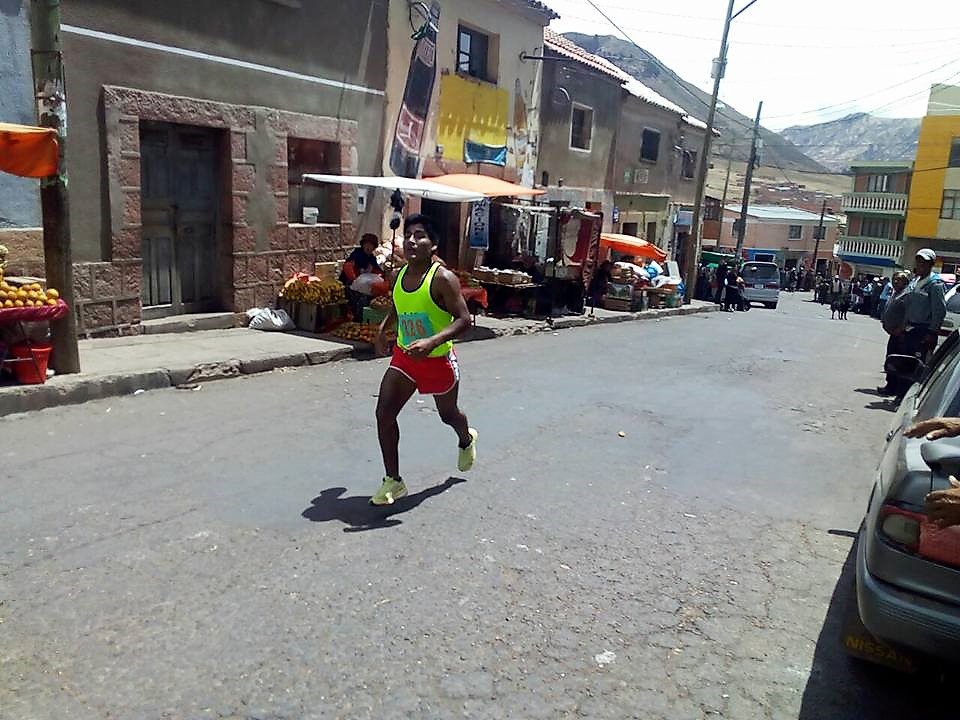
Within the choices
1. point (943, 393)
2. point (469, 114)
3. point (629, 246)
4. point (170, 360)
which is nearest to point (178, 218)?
point (170, 360)

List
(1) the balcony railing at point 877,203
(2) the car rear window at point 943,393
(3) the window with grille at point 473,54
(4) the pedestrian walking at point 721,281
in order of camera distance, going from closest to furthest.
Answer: (2) the car rear window at point 943,393 < (3) the window with grille at point 473,54 < (4) the pedestrian walking at point 721,281 < (1) the balcony railing at point 877,203

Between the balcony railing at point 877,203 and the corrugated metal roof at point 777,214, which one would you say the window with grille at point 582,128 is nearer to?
the balcony railing at point 877,203

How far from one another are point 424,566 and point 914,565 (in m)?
2.27

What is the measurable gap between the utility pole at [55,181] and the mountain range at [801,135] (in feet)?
317

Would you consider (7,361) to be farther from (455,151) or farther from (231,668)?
(455,151)

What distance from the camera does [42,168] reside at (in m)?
6.61

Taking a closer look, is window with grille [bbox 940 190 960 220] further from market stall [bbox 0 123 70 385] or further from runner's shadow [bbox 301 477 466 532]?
market stall [bbox 0 123 70 385]

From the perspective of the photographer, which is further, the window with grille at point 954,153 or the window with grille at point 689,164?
the window with grille at point 954,153

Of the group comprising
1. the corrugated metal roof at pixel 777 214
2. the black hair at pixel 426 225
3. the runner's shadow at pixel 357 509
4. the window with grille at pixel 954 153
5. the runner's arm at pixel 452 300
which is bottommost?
the runner's shadow at pixel 357 509

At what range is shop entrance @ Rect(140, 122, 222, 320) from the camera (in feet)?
33.5

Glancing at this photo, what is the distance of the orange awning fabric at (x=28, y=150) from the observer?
252 inches

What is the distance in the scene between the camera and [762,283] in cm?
3272

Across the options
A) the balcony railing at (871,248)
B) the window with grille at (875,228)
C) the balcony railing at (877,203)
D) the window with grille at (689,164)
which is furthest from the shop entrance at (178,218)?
the window with grille at (875,228)

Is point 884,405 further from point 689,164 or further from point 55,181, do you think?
point 689,164
